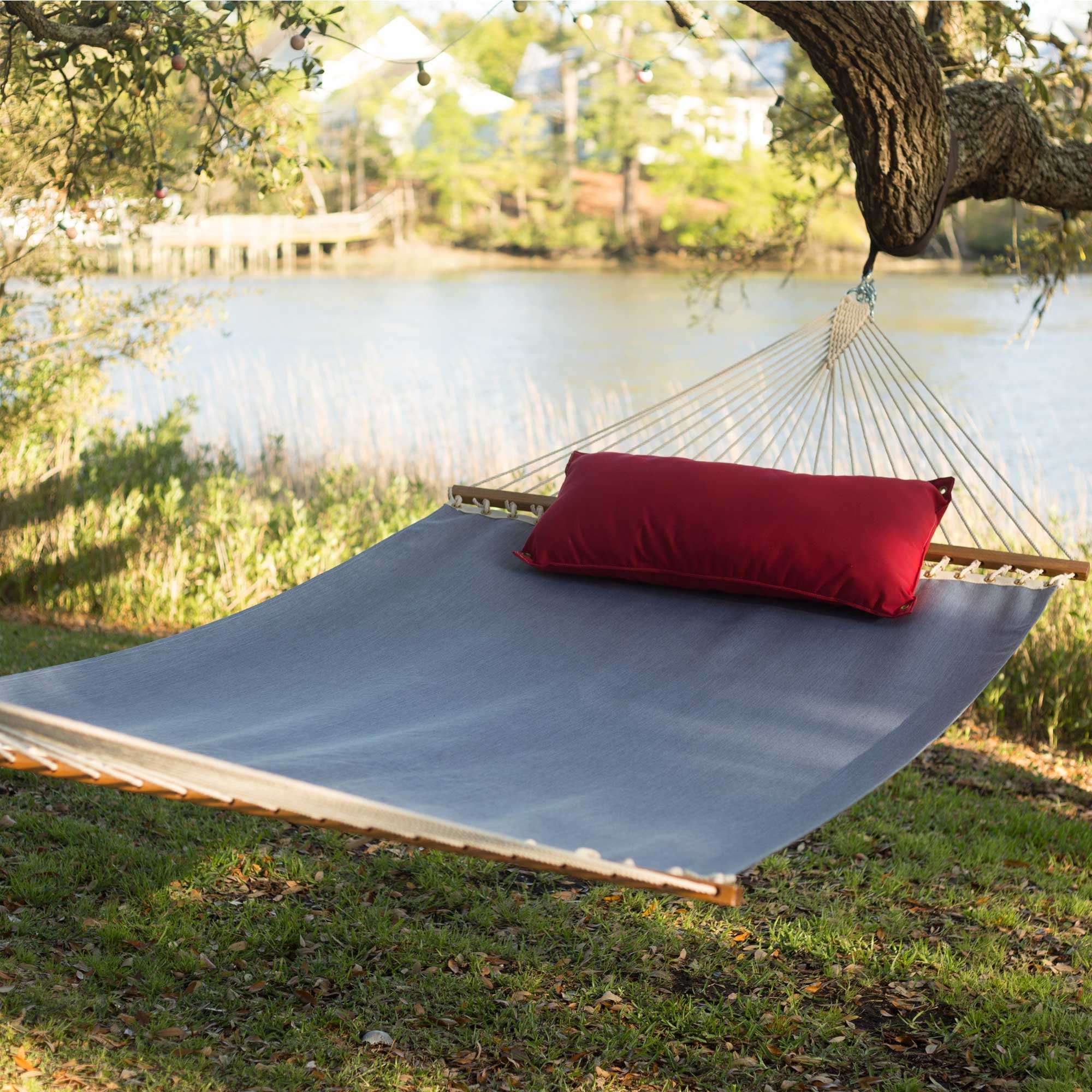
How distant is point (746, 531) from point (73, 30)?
164 cm

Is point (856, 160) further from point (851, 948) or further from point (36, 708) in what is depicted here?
point (36, 708)

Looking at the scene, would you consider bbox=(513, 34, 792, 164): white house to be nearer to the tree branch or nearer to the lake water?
the lake water

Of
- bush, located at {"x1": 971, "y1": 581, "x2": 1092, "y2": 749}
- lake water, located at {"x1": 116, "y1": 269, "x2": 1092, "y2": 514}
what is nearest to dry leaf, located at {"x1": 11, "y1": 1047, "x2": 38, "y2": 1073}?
bush, located at {"x1": 971, "y1": 581, "x2": 1092, "y2": 749}

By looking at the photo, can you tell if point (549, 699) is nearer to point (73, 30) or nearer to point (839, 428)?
point (73, 30)

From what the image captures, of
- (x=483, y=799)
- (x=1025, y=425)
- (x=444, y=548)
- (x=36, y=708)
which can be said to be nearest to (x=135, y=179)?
(x=444, y=548)

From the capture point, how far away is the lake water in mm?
7582

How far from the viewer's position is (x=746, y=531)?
2297mm

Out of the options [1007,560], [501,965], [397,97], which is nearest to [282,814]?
[501,965]

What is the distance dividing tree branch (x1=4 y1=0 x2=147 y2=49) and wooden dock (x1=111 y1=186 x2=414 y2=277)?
1231cm

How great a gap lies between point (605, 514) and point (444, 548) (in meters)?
0.38

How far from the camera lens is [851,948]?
215cm

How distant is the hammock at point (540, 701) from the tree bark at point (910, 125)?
0.99ft

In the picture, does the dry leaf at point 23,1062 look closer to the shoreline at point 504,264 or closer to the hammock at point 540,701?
the hammock at point 540,701

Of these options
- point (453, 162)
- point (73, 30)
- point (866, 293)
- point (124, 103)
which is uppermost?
point (453, 162)
